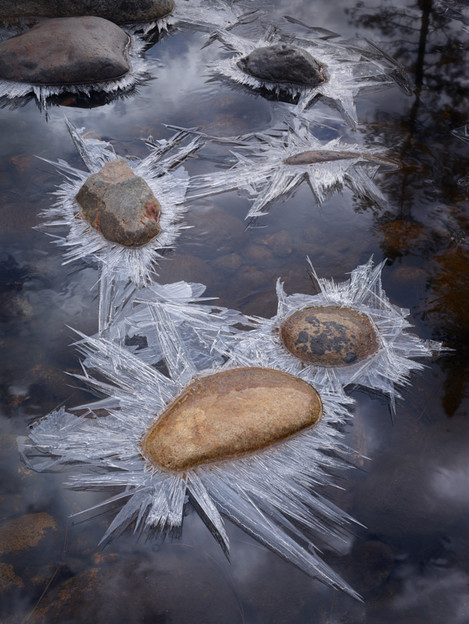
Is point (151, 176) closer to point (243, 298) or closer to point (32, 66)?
point (243, 298)

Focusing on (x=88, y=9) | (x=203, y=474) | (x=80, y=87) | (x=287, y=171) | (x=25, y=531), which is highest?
(x=88, y=9)

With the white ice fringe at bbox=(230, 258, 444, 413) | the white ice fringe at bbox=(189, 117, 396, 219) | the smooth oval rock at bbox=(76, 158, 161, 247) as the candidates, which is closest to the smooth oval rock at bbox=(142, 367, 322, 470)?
the white ice fringe at bbox=(230, 258, 444, 413)

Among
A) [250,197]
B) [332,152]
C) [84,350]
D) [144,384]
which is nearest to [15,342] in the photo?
[84,350]

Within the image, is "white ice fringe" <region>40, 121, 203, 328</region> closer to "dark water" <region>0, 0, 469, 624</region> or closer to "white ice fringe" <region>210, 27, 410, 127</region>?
"dark water" <region>0, 0, 469, 624</region>

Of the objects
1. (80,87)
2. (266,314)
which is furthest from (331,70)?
(266,314)

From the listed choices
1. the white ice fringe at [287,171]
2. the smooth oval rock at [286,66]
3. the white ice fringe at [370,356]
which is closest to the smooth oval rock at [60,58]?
the smooth oval rock at [286,66]

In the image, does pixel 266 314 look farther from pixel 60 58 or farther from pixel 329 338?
pixel 60 58

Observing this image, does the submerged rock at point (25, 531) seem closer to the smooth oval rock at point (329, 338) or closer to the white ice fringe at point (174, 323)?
the white ice fringe at point (174, 323)
